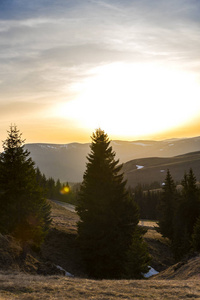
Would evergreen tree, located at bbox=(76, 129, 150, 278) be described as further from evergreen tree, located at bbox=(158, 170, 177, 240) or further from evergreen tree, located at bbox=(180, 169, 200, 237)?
evergreen tree, located at bbox=(158, 170, 177, 240)

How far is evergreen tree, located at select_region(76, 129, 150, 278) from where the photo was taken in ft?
95.6

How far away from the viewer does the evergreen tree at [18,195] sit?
2512 centimetres

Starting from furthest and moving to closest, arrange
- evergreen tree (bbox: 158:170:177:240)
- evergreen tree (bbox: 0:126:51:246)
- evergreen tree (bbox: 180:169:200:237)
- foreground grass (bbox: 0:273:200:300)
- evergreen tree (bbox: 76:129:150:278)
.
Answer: evergreen tree (bbox: 158:170:177:240)
evergreen tree (bbox: 180:169:200:237)
evergreen tree (bbox: 76:129:150:278)
evergreen tree (bbox: 0:126:51:246)
foreground grass (bbox: 0:273:200:300)

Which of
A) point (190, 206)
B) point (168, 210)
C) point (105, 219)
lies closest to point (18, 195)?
point (105, 219)

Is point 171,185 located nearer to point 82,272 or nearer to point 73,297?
point 82,272

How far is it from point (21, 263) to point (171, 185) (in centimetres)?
3644

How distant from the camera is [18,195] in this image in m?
25.9

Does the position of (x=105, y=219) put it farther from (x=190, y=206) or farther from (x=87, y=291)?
(x=87, y=291)

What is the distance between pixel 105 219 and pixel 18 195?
9.80 metres

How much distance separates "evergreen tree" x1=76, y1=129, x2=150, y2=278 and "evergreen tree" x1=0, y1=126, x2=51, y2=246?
20.9 ft

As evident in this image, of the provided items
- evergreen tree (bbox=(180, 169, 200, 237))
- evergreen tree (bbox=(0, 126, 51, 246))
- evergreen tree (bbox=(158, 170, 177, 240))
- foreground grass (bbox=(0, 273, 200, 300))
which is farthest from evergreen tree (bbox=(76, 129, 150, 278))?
evergreen tree (bbox=(158, 170, 177, 240))

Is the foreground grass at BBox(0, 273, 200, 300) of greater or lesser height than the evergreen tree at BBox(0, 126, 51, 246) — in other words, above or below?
below

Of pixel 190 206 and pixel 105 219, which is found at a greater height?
pixel 105 219

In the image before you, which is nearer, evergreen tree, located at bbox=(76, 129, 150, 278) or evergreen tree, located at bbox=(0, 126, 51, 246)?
evergreen tree, located at bbox=(0, 126, 51, 246)
